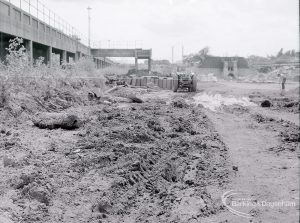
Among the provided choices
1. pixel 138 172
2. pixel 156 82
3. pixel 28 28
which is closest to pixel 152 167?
pixel 138 172

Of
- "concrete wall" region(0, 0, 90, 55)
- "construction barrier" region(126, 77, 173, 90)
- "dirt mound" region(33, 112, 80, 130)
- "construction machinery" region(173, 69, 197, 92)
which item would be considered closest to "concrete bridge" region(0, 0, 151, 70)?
Answer: "concrete wall" region(0, 0, 90, 55)

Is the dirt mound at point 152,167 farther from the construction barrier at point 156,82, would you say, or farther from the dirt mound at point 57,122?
the construction barrier at point 156,82

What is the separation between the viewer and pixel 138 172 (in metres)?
6.46

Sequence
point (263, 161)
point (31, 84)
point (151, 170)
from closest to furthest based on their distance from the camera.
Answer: point (151, 170)
point (263, 161)
point (31, 84)

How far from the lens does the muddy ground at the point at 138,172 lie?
4.99 meters

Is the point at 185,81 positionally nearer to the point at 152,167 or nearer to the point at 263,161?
the point at 263,161

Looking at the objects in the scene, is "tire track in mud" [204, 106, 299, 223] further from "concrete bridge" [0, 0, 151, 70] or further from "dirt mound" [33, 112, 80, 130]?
"concrete bridge" [0, 0, 151, 70]

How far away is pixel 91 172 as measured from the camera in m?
6.45

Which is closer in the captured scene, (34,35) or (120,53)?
(34,35)

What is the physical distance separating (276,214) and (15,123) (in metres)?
6.94

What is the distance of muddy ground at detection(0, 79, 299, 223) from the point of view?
197 inches

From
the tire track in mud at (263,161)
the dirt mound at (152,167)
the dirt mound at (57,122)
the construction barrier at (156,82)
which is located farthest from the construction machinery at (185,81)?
the dirt mound at (57,122)

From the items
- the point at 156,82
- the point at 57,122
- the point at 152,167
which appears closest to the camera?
the point at 152,167

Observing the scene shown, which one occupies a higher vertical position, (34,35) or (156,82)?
(34,35)
